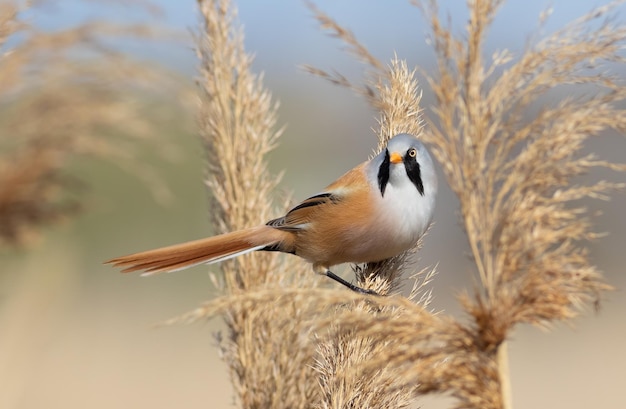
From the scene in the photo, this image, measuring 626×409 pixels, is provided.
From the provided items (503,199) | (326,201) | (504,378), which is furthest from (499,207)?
(326,201)

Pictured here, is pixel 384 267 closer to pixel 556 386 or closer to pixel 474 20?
pixel 474 20

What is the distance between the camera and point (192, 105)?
218 centimetres

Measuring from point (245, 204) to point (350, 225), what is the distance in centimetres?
42

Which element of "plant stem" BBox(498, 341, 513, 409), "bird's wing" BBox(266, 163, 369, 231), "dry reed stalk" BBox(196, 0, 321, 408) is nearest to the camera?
"plant stem" BBox(498, 341, 513, 409)

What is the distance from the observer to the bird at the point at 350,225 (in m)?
2.62

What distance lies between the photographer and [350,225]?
2939 millimetres

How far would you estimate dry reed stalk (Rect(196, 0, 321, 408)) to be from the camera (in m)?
2.48

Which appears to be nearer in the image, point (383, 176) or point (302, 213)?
point (383, 176)

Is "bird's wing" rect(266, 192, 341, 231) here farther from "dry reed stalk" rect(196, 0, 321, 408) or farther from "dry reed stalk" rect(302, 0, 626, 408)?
"dry reed stalk" rect(302, 0, 626, 408)

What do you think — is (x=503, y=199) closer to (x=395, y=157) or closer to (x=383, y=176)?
(x=395, y=157)

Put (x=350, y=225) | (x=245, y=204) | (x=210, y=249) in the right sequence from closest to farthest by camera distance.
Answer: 1. (x=245, y=204)
2. (x=210, y=249)
3. (x=350, y=225)

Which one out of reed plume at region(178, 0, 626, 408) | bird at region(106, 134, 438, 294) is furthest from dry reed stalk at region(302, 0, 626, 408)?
bird at region(106, 134, 438, 294)

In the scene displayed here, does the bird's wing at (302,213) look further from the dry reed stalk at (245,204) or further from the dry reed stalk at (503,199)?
the dry reed stalk at (503,199)

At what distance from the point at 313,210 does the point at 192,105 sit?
3.37 ft
